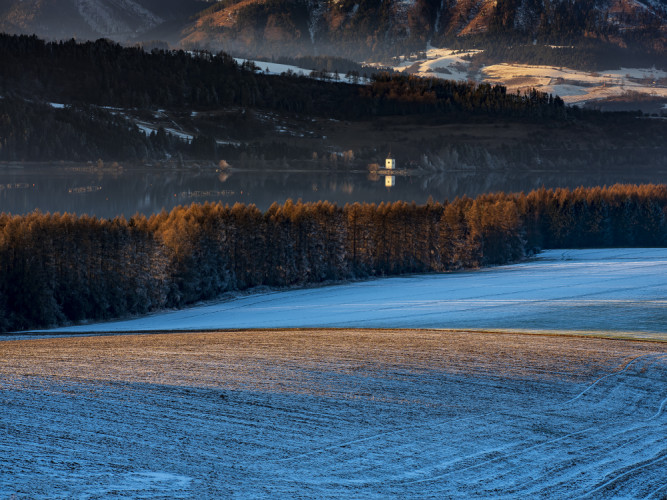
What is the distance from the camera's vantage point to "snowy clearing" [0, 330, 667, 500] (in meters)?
20.2

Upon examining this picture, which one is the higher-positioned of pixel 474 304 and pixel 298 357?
pixel 298 357

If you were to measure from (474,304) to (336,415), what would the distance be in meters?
41.0

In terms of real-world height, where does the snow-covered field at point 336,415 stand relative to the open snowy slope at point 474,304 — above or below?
above

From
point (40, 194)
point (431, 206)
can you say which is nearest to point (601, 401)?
point (431, 206)

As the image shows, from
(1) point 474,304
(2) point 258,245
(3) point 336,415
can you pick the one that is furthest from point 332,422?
(2) point 258,245

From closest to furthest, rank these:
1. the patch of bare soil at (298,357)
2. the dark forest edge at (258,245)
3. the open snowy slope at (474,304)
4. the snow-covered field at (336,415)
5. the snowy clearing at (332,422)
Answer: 1. the snowy clearing at (332,422)
2. the snow-covered field at (336,415)
3. the patch of bare soil at (298,357)
4. the open snowy slope at (474,304)
5. the dark forest edge at (258,245)

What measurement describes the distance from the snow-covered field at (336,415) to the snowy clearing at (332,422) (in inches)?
3.0

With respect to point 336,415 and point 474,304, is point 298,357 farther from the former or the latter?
point 474,304

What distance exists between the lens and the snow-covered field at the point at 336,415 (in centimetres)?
2033

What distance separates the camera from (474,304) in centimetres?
6575

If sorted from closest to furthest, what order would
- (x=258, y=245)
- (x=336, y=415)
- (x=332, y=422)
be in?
(x=332, y=422) → (x=336, y=415) → (x=258, y=245)

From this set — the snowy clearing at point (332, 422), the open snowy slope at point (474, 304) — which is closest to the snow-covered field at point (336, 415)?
the snowy clearing at point (332, 422)

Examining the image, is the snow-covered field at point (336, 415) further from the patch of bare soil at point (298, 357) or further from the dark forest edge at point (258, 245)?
the dark forest edge at point (258, 245)

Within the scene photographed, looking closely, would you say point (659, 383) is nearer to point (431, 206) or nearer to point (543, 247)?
point (431, 206)
